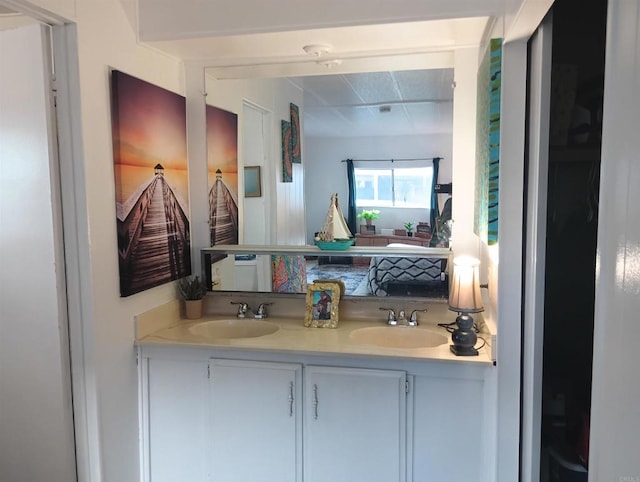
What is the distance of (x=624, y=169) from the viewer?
0.63m

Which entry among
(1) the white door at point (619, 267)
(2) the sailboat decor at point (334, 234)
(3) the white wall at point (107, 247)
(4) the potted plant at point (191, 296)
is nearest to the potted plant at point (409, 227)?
(2) the sailboat decor at point (334, 234)

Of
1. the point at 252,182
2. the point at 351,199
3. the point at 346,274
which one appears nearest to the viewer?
the point at 346,274

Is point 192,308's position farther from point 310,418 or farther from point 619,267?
point 619,267

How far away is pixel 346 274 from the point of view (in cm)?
235

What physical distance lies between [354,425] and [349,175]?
117 centimetres

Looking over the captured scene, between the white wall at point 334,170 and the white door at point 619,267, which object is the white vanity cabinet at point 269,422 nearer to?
the white wall at point 334,170

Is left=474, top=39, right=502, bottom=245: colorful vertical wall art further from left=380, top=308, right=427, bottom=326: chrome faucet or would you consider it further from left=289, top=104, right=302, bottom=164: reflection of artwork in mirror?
left=289, top=104, right=302, bottom=164: reflection of artwork in mirror

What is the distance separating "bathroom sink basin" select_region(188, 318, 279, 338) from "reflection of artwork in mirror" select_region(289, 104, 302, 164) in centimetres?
83

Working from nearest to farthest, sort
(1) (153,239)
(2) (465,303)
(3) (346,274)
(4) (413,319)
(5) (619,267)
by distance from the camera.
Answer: (5) (619,267) < (2) (465,303) < (1) (153,239) < (4) (413,319) < (3) (346,274)

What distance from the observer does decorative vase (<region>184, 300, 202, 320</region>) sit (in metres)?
2.38

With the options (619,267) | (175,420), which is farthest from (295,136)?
(619,267)

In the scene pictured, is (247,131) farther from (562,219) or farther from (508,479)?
(508,479)

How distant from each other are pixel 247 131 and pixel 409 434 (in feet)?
5.35

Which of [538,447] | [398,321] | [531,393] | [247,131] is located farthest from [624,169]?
[247,131]
